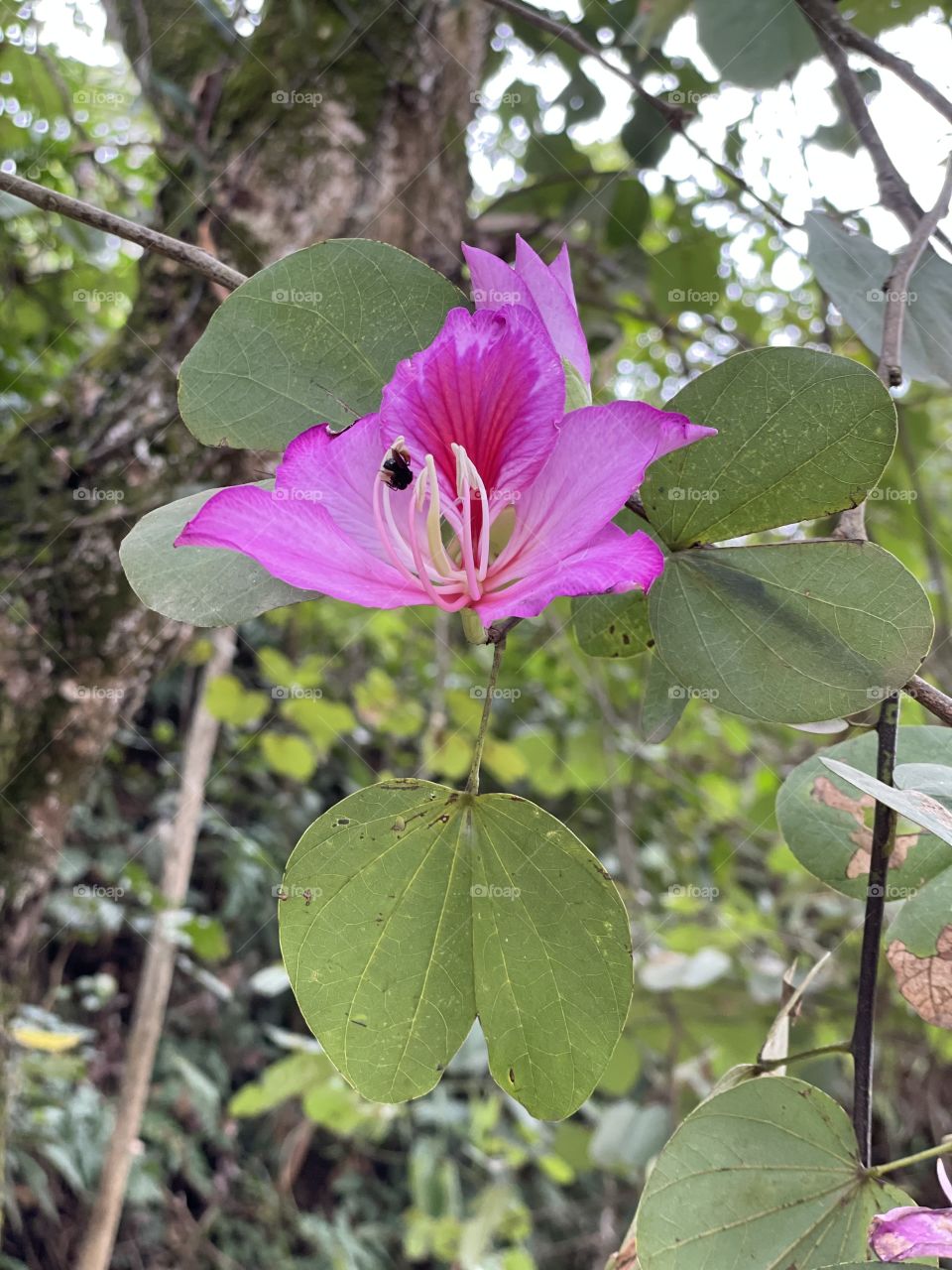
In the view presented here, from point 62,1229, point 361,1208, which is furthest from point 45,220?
point 361,1208

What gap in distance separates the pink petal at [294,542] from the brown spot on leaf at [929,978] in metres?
0.27

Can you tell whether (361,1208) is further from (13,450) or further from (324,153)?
(324,153)

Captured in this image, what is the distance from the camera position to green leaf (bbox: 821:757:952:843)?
0.30 metres

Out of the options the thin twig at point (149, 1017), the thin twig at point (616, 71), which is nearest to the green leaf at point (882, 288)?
the thin twig at point (616, 71)

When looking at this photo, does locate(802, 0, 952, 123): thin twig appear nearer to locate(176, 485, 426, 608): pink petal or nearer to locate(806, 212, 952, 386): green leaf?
locate(806, 212, 952, 386): green leaf

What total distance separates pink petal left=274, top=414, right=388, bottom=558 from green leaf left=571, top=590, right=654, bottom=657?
5.7 inches

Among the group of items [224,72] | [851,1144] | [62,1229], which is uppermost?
[224,72]

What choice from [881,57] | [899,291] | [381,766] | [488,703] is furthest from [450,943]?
[381,766]

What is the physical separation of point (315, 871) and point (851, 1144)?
9.1 inches

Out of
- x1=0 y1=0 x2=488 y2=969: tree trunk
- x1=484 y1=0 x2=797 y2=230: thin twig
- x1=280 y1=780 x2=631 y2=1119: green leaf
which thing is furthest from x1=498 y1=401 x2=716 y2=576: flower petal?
x1=0 y1=0 x2=488 y2=969: tree trunk

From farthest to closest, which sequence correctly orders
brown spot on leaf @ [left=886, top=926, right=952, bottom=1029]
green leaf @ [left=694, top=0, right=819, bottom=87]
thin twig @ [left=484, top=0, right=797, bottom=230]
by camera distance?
green leaf @ [left=694, top=0, right=819, bottom=87], thin twig @ [left=484, top=0, right=797, bottom=230], brown spot on leaf @ [left=886, top=926, right=952, bottom=1029]

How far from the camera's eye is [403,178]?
3.34ft

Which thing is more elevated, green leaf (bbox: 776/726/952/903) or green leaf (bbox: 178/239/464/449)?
green leaf (bbox: 178/239/464/449)

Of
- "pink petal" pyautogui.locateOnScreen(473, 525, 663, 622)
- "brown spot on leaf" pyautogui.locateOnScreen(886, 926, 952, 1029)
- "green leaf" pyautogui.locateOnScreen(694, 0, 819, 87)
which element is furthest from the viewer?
"green leaf" pyautogui.locateOnScreen(694, 0, 819, 87)
